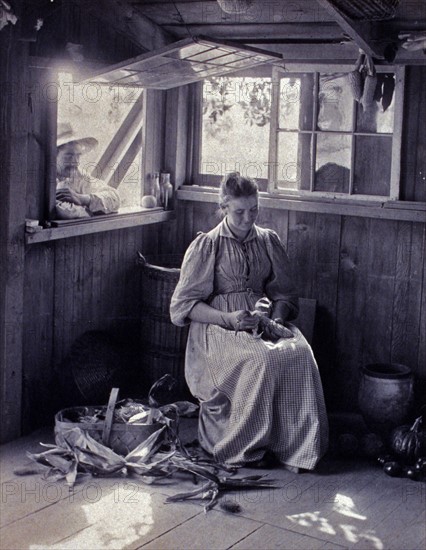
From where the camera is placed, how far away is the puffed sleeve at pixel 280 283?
238 inches

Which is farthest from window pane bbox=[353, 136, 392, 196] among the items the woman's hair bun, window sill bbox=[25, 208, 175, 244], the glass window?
window sill bbox=[25, 208, 175, 244]

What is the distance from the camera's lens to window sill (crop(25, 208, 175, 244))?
5.92m

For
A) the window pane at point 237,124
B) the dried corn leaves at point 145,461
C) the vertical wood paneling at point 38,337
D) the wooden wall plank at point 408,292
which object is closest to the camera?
the dried corn leaves at point 145,461

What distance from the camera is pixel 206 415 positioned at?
5.83 m

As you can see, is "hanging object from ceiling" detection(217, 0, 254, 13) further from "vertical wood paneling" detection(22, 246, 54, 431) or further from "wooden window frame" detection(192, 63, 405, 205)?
"vertical wood paneling" detection(22, 246, 54, 431)

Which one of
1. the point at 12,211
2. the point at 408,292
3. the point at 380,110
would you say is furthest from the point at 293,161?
the point at 12,211

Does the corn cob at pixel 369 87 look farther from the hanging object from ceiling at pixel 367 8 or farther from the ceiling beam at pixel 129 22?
the ceiling beam at pixel 129 22

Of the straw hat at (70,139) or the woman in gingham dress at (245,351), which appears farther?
the straw hat at (70,139)

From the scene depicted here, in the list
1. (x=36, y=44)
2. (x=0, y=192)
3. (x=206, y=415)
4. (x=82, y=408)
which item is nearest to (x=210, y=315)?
(x=206, y=415)

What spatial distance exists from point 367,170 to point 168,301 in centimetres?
173

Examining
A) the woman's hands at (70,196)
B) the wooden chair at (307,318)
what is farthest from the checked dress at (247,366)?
the woman's hands at (70,196)

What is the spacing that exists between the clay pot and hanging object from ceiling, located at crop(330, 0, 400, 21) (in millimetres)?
2376

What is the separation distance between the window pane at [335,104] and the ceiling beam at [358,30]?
542mm

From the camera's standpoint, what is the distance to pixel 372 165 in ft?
21.1
